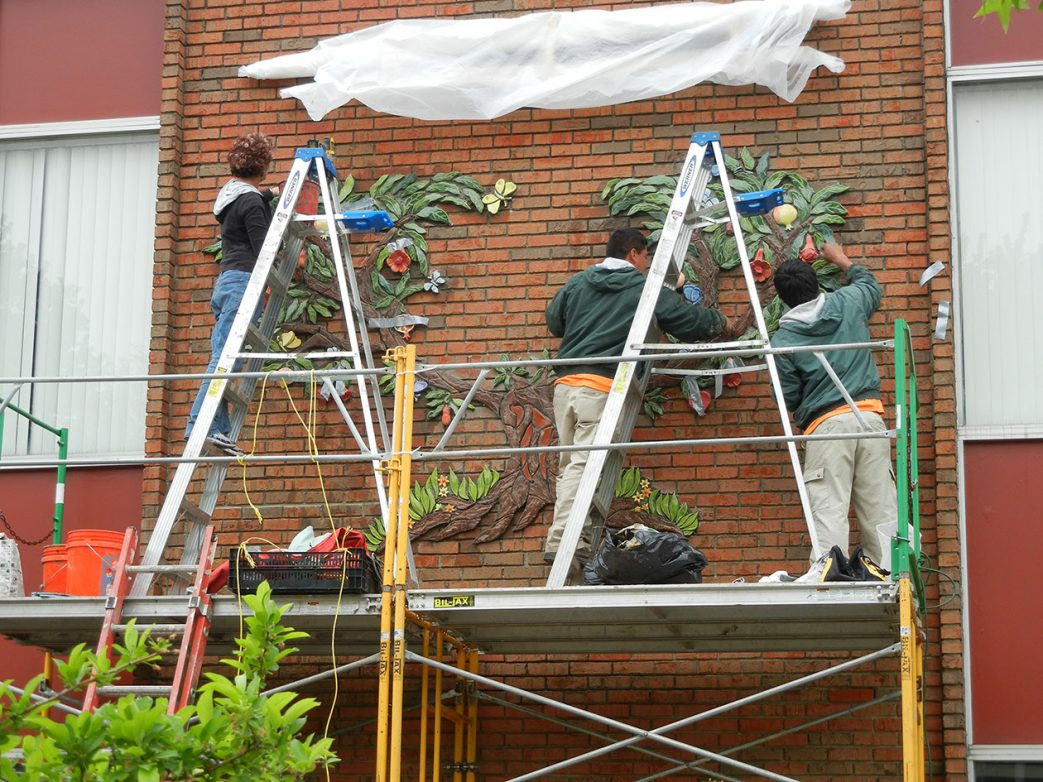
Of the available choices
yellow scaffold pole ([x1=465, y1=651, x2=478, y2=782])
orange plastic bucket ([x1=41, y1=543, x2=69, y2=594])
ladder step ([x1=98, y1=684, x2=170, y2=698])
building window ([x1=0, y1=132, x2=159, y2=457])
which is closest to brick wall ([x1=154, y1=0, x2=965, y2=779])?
yellow scaffold pole ([x1=465, y1=651, x2=478, y2=782])

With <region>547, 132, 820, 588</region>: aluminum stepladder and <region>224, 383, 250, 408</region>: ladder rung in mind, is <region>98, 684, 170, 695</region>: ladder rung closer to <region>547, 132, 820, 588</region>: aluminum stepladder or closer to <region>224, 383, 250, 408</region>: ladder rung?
<region>224, 383, 250, 408</region>: ladder rung

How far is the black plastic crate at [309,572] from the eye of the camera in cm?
768

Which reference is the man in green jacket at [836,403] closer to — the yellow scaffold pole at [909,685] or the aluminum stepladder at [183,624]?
the yellow scaffold pole at [909,685]

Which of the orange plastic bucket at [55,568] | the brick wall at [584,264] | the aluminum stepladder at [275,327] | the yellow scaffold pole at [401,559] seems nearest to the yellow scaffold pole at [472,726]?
the brick wall at [584,264]

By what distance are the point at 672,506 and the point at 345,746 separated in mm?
2224

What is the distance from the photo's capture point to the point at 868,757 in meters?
8.59

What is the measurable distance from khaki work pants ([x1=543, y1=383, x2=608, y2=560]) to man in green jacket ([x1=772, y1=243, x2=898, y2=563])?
3.23 feet

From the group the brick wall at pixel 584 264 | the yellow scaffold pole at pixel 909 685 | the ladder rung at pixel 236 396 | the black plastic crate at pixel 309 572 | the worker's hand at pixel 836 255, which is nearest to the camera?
the yellow scaffold pole at pixel 909 685

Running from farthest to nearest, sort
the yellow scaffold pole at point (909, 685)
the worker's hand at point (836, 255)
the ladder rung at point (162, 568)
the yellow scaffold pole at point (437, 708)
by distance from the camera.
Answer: the worker's hand at point (836, 255) < the yellow scaffold pole at point (437, 708) < the ladder rung at point (162, 568) < the yellow scaffold pole at point (909, 685)

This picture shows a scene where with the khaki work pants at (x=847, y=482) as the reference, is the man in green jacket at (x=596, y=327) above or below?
above

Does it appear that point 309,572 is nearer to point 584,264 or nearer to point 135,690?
point 135,690

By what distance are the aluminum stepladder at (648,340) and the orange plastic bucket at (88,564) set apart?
2.27 m

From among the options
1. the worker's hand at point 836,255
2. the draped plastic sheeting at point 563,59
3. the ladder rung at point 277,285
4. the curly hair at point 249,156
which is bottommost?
the ladder rung at point 277,285

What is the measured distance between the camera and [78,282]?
34.1 feet
